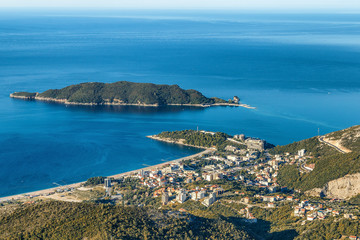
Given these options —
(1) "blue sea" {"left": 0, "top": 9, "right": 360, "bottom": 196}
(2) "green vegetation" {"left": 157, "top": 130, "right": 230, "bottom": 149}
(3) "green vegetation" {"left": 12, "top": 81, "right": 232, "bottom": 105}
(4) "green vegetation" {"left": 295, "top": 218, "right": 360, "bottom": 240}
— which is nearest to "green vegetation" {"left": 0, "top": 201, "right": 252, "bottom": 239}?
(4) "green vegetation" {"left": 295, "top": 218, "right": 360, "bottom": 240}

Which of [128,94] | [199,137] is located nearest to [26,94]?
[128,94]

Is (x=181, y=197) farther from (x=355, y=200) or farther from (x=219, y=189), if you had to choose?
(x=355, y=200)

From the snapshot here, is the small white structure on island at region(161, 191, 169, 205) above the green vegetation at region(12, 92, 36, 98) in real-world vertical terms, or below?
below

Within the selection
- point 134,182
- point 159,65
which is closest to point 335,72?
point 159,65

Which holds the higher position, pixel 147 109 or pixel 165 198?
pixel 147 109

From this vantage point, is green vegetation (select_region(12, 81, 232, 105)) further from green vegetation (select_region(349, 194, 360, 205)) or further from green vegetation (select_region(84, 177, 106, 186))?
green vegetation (select_region(349, 194, 360, 205))

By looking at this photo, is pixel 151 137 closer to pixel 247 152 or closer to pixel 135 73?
pixel 247 152
